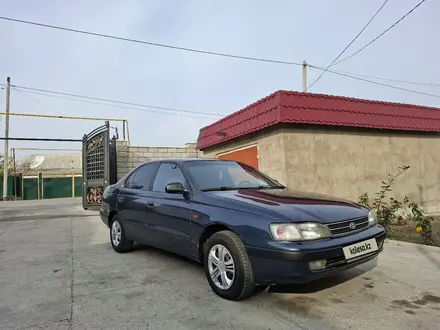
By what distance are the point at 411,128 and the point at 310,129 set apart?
329 centimetres

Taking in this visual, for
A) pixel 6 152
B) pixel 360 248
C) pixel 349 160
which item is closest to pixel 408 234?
pixel 349 160

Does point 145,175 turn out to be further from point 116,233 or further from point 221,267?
point 221,267

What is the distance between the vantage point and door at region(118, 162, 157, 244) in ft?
15.4

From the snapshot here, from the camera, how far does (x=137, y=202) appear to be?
192 inches

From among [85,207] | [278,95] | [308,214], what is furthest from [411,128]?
[85,207]

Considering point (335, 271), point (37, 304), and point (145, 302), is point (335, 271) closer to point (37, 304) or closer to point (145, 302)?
point (145, 302)

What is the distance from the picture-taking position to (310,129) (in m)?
7.66

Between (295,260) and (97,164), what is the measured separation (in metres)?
10.9

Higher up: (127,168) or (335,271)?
(127,168)

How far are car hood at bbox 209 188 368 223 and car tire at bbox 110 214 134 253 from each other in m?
2.23

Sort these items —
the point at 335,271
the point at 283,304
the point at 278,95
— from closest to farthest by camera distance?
1. the point at 335,271
2. the point at 283,304
3. the point at 278,95

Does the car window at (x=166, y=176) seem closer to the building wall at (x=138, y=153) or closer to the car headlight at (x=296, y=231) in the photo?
the car headlight at (x=296, y=231)

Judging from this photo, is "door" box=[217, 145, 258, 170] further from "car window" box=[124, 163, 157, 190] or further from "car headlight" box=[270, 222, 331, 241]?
"car headlight" box=[270, 222, 331, 241]

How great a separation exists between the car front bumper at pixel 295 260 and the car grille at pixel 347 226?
0.07 metres
